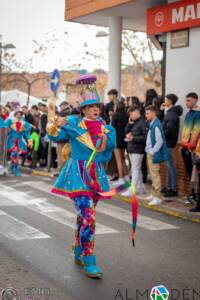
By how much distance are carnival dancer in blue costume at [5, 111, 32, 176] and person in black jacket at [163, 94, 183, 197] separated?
16.6 feet

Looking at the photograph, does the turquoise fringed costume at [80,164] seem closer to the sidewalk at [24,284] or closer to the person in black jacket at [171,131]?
the sidewalk at [24,284]

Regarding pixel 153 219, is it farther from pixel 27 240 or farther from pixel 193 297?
pixel 193 297

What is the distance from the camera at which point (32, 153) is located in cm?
1767

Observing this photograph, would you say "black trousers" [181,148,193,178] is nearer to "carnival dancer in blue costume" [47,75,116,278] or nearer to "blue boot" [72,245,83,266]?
"carnival dancer in blue costume" [47,75,116,278]

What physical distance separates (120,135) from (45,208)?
3.83 meters

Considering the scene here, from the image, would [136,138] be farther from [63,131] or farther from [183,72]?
[63,131]

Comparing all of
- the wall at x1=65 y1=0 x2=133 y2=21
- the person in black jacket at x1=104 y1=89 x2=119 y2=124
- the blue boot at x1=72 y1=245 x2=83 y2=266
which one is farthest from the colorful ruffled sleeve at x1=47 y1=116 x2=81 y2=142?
the wall at x1=65 y1=0 x2=133 y2=21

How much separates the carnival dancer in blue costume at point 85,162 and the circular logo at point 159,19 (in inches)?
299

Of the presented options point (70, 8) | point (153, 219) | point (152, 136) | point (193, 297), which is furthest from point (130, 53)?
point (193, 297)

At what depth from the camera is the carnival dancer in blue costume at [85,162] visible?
6215mm

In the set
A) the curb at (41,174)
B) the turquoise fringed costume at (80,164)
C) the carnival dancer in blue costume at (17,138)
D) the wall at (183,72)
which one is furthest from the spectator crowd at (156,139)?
the turquoise fringed costume at (80,164)

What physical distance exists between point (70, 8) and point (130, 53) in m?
12.9

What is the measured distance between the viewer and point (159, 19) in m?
13.7

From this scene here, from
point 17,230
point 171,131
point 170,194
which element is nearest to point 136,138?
point 171,131
